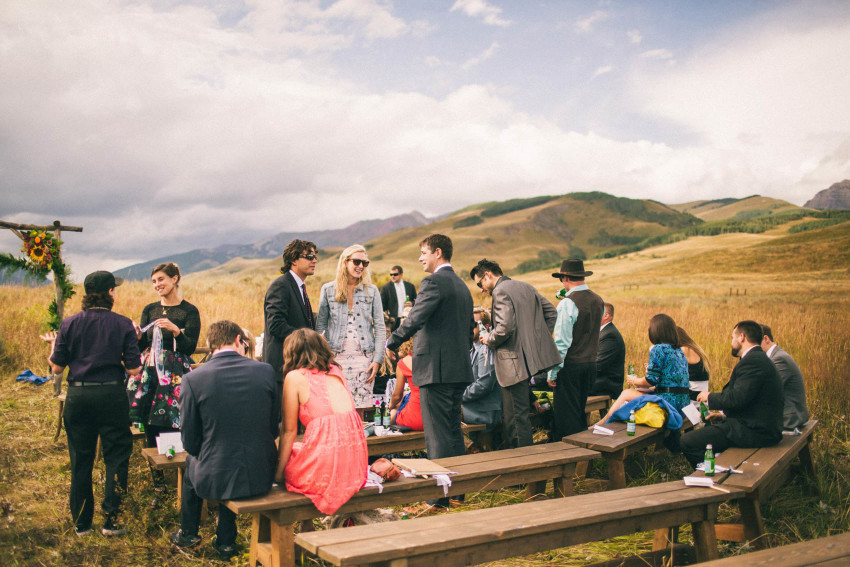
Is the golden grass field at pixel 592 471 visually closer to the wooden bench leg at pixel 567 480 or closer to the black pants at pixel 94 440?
the black pants at pixel 94 440

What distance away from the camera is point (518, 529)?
2740 millimetres

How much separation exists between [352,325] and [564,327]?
2.00 metres

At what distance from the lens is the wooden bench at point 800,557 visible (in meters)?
2.70

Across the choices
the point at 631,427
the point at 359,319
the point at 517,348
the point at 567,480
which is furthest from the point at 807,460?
the point at 359,319

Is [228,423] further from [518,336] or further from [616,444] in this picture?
[616,444]

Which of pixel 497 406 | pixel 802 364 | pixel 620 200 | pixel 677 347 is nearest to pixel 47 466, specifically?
pixel 497 406

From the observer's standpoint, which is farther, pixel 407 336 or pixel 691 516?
pixel 407 336

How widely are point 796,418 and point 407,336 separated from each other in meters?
3.48

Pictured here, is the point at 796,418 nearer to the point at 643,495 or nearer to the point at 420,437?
the point at 643,495

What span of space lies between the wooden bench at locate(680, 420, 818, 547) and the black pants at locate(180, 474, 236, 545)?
312 centimetres

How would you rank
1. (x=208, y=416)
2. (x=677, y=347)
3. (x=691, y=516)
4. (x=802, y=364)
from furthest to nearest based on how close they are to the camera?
(x=802, y=364)
(x=677, y=347)
(x=691, y=516)
(x=208, y=416)

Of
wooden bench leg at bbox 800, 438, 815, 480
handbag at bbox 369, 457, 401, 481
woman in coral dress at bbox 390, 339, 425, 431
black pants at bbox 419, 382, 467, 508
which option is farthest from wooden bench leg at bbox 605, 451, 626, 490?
handbag at bbox 369, 457, 401, 481

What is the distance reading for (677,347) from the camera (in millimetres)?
5383

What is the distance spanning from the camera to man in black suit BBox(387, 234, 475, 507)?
454 centimetres
